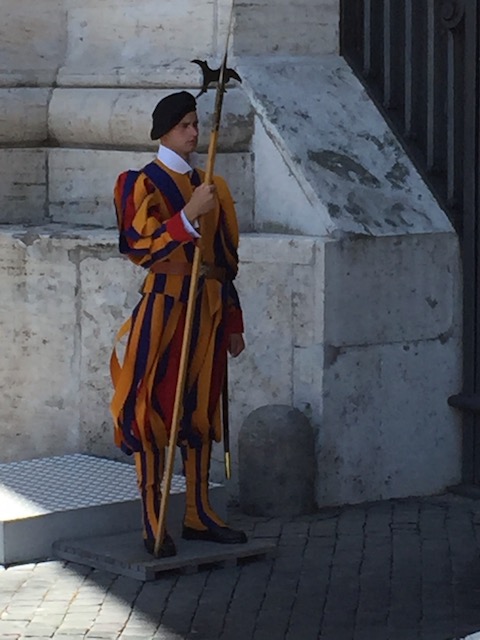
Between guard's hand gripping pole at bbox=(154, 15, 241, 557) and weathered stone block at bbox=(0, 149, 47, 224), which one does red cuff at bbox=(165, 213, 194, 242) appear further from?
weathered stone block at bbox=(0, 149, 47, 224)

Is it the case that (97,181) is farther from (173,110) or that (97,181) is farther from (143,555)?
(143,555)

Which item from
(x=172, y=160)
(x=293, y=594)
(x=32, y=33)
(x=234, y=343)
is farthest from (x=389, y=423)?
(x=32, y=33)

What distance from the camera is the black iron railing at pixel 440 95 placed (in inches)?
300

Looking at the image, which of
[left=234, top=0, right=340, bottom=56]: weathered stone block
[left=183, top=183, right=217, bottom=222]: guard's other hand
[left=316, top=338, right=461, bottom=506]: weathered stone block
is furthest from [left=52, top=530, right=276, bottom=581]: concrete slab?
[left=234, top=0, right=340, bottom=56]: weathered stone block

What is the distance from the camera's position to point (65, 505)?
266 inches

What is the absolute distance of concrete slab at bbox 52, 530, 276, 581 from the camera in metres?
6.25

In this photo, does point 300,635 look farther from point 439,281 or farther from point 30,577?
point 439,281

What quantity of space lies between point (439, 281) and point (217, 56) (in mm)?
1298

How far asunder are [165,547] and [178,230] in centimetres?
109

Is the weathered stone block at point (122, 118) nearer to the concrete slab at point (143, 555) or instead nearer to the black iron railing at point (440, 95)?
the black iron railing at point (440, 95)

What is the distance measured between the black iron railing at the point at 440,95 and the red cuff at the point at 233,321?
55.5 inches

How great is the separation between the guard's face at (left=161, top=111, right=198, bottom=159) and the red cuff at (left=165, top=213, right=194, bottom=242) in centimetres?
30

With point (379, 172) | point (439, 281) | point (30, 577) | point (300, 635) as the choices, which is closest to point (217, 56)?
point (379, 172)

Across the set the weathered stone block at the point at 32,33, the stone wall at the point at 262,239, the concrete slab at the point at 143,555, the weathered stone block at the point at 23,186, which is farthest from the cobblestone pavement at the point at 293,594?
the weathered stone block at the point at 32,33
